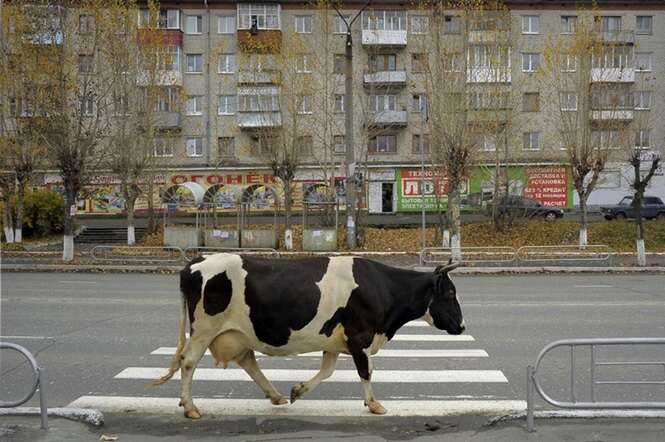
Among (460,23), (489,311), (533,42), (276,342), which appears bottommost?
(489,311)

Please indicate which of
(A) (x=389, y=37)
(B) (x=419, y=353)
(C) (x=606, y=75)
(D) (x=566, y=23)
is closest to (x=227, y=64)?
(A) (x=389, y=37)

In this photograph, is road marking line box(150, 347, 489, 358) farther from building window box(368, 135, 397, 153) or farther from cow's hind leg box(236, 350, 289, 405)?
building window box(368, 135, 397, 153)

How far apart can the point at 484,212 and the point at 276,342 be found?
2794 cm

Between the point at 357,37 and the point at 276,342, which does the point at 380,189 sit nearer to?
the point at 357,37

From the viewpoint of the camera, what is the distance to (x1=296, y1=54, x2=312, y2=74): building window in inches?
1175

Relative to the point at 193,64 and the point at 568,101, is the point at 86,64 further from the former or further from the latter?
the point at 568,101

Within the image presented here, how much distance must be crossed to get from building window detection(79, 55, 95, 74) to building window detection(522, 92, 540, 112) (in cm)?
2737

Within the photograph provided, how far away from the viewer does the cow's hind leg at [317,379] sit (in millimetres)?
5637

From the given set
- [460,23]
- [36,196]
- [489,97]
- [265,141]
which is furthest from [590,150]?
[36,196]

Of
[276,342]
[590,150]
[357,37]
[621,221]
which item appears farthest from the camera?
[357,37]

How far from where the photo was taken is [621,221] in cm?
3033

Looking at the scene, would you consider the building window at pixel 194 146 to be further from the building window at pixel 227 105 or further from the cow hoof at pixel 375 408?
the cow hoof at pixel 375 408

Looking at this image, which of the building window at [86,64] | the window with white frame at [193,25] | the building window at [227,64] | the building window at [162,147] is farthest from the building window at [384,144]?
the building window at [86,64]

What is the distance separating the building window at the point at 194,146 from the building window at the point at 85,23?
17877 mm
